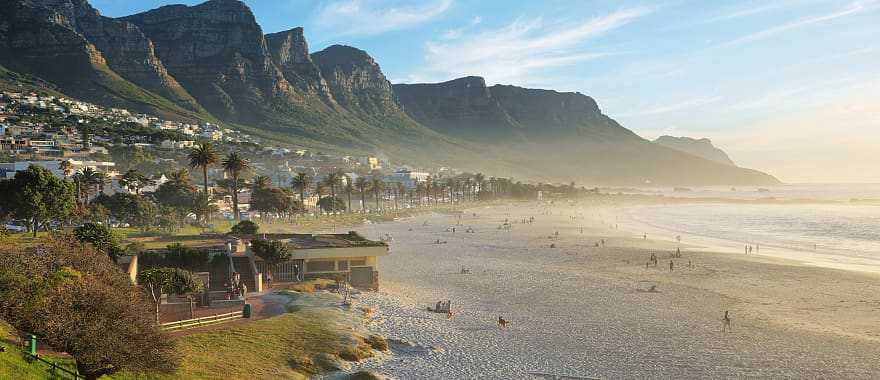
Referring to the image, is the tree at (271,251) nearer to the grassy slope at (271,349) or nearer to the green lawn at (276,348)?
the green lawn at (276,348)

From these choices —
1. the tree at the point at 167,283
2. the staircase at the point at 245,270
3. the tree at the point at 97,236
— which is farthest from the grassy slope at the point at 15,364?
the staircase at the point at 245,270

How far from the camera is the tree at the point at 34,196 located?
136 ft

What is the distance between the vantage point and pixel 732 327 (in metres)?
30.2

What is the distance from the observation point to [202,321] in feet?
81.0

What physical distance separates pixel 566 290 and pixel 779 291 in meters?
14.6

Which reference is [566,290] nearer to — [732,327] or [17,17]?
[732,327]

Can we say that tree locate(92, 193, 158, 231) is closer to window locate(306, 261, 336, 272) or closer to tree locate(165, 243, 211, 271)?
tree locate(165, 243, 211, 271)

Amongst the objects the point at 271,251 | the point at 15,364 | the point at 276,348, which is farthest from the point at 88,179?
the point at 15,364

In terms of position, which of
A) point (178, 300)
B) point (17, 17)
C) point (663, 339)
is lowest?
point (663, 339)

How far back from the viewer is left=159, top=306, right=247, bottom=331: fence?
76.0 feet

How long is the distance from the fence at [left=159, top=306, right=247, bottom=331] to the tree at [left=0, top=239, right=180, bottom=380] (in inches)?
277

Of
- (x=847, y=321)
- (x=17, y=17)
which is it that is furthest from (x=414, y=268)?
(x=17, y=17)

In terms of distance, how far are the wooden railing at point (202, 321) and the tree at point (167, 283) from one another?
1.39m

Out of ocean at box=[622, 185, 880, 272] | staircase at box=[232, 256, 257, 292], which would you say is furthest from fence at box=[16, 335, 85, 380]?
ocean at box=[622, 185, 880, 272]
